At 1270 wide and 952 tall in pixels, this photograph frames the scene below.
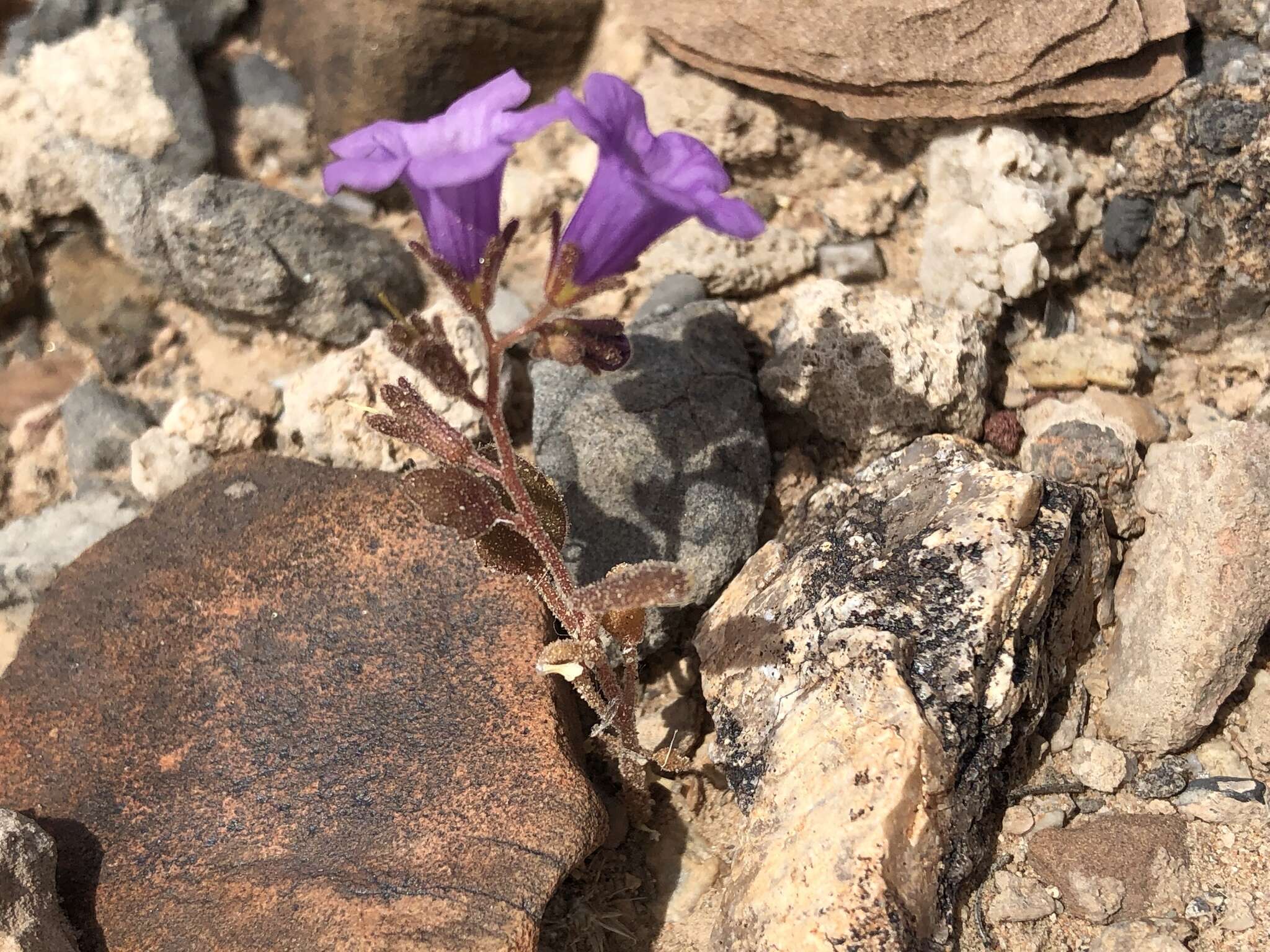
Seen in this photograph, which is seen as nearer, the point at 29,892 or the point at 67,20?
the point at 29,892

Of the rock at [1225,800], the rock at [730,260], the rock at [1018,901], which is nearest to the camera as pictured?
the rock at [1018,901]

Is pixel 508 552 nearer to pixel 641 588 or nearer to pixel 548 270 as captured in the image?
pixel 641 588

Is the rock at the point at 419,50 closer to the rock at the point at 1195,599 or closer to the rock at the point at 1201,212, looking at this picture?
the rock at the point at 1201,212

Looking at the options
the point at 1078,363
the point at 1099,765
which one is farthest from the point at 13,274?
the point at 1099,765

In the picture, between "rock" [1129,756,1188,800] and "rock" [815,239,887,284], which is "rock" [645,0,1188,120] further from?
"rock" [1129,756,1188,800]

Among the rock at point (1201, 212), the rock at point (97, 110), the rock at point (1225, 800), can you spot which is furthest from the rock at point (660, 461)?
the rock at point (97, 110)

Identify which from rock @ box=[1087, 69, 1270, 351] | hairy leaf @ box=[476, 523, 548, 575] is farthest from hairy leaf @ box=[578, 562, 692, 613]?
rock @ box=[1087, 69, 1270, 351]
